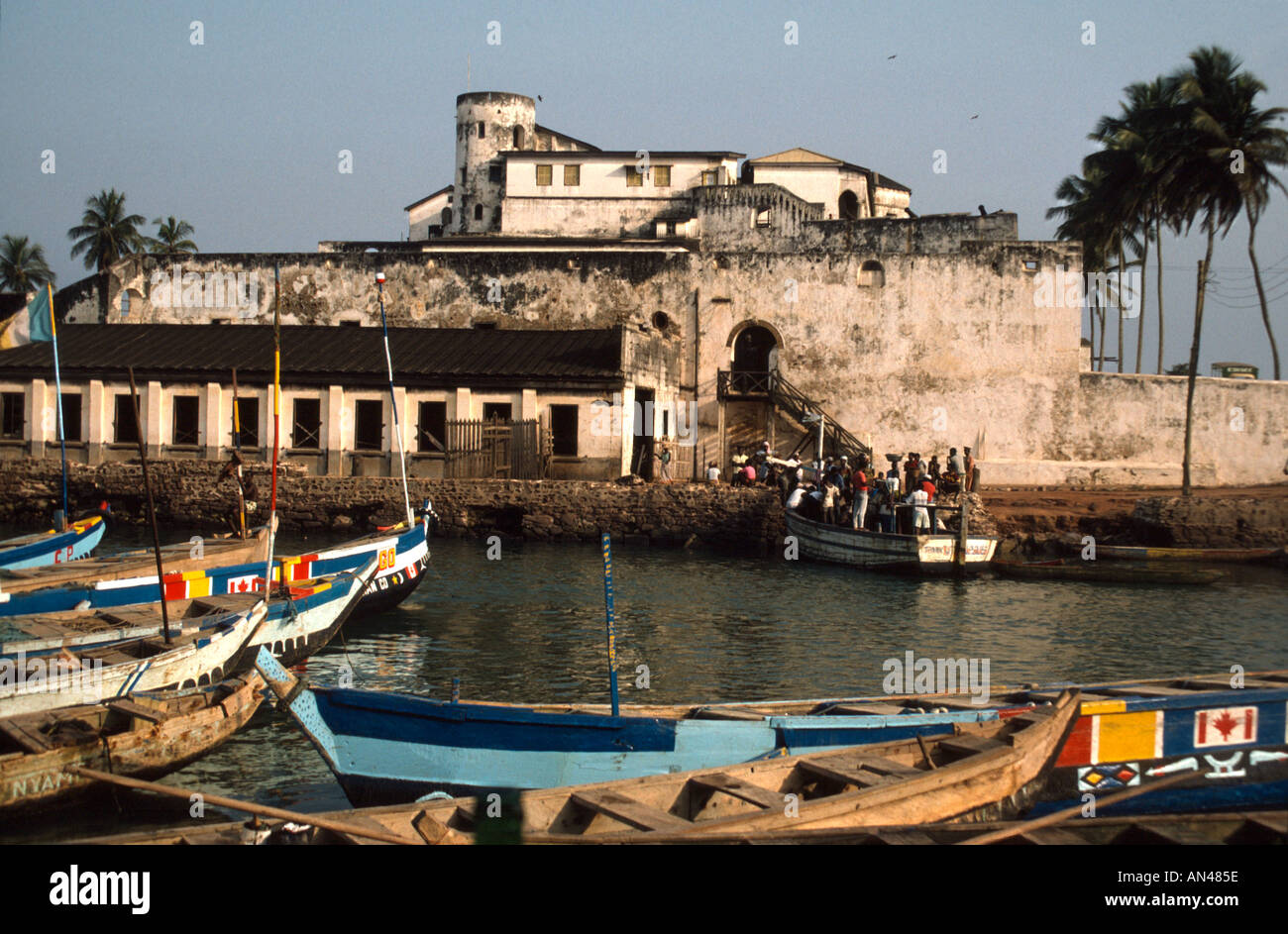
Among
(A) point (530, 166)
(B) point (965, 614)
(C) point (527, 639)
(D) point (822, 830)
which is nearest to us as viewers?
(D) point (822, 830)

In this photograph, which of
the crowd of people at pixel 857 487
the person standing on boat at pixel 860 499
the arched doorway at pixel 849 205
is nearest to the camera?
the crowd of people at pixel 857 487

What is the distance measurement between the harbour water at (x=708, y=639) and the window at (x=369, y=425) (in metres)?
7.88

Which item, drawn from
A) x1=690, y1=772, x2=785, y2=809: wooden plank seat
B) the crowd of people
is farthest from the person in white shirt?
x1=690, y1=772, x2=785, y2=809: wooden plank seat

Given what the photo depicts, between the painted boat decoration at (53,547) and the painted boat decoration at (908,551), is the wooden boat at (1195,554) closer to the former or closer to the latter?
the painted boat decoration at (908,551)

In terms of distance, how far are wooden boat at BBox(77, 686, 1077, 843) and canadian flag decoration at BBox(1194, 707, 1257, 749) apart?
128 centimetres

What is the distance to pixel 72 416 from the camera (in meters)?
33.0

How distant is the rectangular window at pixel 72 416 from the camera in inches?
1292

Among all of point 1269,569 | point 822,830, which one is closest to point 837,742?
point 822,830

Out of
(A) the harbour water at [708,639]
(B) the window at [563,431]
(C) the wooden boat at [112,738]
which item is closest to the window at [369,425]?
(B) the window at [563,431]

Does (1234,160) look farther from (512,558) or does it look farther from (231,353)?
(231,353)

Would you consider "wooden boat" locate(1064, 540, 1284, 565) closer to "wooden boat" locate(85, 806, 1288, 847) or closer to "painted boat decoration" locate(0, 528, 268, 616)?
"painted boat decoration" locate(0, 528, 268, 616)

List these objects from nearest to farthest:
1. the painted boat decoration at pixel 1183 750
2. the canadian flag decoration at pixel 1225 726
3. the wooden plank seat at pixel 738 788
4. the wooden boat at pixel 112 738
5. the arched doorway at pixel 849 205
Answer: the wooden plank seat at pixel 738 788 → the wooden boat at pixel 112 738 → the painted boat decoration at pixel 1183 750 → the canadian flag decoration at pixel 1225 726 → the arched doorway at pixel 849 205
